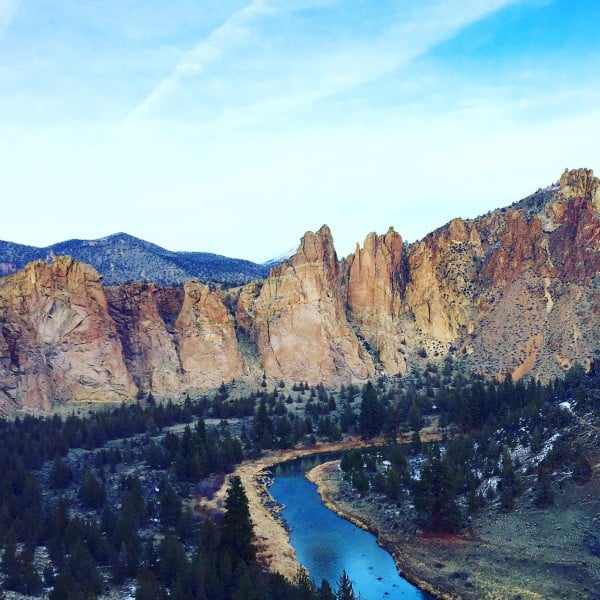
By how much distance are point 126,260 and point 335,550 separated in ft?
466

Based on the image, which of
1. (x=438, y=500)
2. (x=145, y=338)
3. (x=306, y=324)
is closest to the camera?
(x=438, y=500)

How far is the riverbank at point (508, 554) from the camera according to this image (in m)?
42.2

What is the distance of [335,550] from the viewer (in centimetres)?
5356

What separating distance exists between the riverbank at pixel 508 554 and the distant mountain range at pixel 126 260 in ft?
393

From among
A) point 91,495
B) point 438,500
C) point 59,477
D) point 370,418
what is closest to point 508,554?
point 438,500

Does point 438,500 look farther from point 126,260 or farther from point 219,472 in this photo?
point 126,260

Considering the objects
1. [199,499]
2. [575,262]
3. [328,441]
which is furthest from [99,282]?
[575,262]

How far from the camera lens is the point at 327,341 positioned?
126938mm

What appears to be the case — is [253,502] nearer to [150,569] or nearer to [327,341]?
[150,569]

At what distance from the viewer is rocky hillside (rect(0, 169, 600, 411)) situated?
366 feet

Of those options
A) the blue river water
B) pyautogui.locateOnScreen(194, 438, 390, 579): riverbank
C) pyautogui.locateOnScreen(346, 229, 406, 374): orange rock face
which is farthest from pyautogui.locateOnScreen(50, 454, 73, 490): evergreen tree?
pyautogui.locateOnScreen(346, 229, 406, 374): orange rock face

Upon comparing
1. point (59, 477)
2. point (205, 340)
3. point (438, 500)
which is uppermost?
point (205, 340)

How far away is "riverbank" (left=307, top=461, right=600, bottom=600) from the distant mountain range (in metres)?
120

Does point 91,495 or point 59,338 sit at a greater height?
point 59,338
